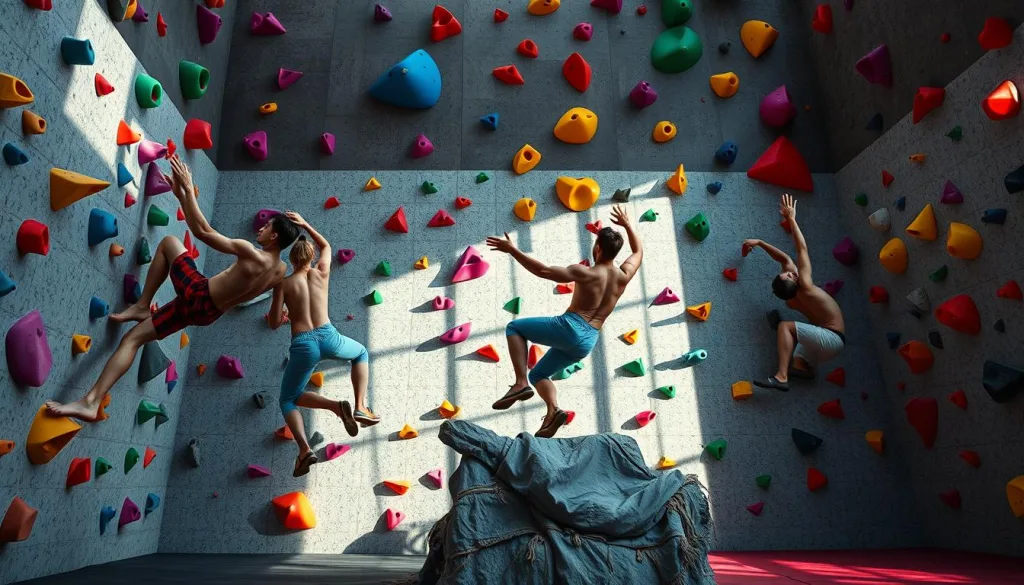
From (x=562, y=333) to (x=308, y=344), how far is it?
4.54ft

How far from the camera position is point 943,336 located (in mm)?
4516

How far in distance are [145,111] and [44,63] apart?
1010 mm

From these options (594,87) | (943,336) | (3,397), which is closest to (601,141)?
(594,87)

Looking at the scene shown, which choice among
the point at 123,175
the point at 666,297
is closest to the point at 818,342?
the point at 666,297

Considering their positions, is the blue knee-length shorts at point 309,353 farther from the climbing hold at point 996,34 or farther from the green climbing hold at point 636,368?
the climbing hold at point 996,34

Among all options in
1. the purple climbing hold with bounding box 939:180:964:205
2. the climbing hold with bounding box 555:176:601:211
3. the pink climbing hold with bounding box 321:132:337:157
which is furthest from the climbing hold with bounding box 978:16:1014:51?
the pink climbing hold with bounding box 321:132:337:157

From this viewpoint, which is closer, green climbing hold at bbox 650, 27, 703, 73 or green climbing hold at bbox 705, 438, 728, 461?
green climbing hold at bbox 705, 438, 728, 461

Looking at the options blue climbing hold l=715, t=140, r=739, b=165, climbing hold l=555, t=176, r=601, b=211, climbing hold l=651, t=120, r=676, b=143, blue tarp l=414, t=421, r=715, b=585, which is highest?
climbing hold l=651, t=120, r=676, b=143

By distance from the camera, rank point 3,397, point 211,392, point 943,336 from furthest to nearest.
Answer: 1. point 211,392
2. point 943,336
3. point 3,397

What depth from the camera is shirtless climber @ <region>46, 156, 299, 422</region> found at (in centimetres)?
312

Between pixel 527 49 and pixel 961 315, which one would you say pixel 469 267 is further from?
pixel 961 315

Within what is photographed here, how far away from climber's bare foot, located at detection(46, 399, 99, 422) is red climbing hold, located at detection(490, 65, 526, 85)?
3884 millimetres

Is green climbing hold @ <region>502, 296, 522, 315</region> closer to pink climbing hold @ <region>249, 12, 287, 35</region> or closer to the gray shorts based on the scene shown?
the gray shorts

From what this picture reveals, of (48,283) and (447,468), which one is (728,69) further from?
(48,283)
